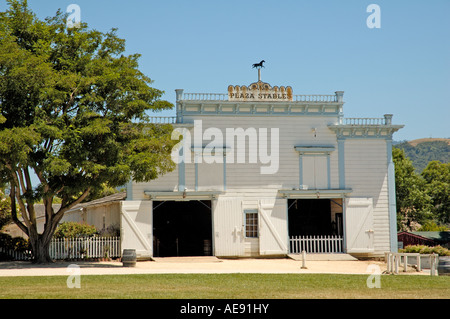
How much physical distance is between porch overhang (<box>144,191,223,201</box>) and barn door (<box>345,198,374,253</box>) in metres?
6.37

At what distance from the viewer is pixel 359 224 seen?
1197 inches

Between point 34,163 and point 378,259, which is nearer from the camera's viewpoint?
point 34,163

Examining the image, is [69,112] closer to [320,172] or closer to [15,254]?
[15,254]

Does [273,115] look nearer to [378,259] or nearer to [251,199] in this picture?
[251,199]

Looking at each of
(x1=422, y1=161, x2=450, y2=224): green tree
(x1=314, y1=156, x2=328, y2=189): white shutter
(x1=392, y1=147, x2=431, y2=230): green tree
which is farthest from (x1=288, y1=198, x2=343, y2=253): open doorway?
(x1=422, y1=161, x2=450, y2=224): green tree

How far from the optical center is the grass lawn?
15273 millimetres

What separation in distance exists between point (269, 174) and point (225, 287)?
45.1ft

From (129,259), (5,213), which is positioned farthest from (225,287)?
(5,213)

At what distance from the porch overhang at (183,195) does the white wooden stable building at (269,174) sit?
0.05m

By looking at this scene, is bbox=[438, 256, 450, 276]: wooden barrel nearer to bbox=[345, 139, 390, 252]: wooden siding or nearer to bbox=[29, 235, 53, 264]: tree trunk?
bbox=[345, 139, 390, 252]: wooden siding

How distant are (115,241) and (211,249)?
501 cm

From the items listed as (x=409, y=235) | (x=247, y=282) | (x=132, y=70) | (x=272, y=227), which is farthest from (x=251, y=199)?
(x=409, y=235)
